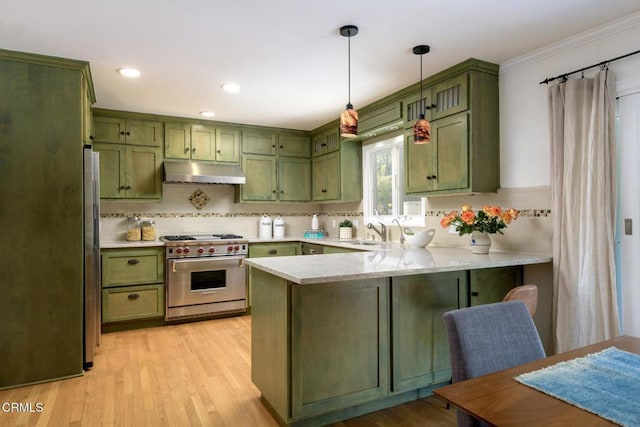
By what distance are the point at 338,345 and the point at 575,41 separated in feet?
8.26

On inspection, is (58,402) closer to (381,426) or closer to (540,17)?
(381,426)

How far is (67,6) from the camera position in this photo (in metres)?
2.20

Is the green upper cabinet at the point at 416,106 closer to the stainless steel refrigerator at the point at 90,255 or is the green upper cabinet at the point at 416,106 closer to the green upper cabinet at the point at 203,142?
the green upper cabinet at the point at 203,142

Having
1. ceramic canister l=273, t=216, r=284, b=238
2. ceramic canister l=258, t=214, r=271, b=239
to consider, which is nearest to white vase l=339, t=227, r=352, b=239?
ceramic canister l=273, t=216, r=284, b=238

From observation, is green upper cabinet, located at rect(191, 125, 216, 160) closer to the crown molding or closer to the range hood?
the range hood

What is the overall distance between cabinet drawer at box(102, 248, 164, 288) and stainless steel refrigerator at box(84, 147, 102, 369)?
932 millimetres

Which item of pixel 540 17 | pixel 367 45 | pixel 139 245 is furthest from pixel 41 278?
pixel 540 17

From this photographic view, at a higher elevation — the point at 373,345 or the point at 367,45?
the point at 367,45

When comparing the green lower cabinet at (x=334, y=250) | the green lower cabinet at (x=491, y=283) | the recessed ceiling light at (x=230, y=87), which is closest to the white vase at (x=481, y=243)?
the green lower cabinet at (x=491, y=283)

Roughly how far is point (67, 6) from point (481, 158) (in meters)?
2.91

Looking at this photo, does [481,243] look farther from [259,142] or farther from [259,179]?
[259,142]

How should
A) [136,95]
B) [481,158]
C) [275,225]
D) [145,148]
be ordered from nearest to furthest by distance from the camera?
[481,158]
[136,95]
[145,148]
[275,225]

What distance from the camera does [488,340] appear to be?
134cm

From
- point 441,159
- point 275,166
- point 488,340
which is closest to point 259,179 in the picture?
point 275,166
